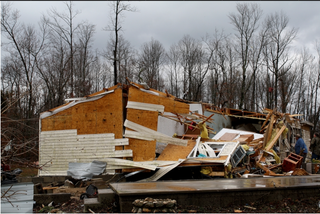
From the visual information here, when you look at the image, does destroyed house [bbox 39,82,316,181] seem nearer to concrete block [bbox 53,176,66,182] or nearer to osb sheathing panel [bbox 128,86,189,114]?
osb sheathing panel [bbox 128,86,189,114]

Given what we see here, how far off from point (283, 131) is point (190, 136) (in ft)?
18.7

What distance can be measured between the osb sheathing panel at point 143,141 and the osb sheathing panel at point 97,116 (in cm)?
56

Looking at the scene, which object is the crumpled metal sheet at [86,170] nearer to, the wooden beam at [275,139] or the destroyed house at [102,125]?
the destroyed house at [102,125]

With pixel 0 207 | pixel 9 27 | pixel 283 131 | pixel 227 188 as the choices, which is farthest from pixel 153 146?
pixel 9 27

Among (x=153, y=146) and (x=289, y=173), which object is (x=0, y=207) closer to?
(x=153, y=146)

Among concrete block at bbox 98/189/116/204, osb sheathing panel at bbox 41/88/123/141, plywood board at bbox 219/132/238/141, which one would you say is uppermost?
osb sheathing panel at bbox 41/88/123/141

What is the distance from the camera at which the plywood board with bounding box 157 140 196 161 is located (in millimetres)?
11050

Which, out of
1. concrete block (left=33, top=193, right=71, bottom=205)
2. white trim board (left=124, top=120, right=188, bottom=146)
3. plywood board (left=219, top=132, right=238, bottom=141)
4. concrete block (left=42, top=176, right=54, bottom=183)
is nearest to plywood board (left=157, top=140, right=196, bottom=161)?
white trim board (left=124, top=120, right=188, bottom=146)

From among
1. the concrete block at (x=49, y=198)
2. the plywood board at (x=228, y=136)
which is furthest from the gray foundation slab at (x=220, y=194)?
the plywood board at (x=228, y=136)

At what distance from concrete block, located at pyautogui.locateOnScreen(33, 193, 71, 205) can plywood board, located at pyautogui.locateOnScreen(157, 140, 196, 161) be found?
13.8 feet

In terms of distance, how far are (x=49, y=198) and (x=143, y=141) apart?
14.4 feet

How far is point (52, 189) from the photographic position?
33.2ft

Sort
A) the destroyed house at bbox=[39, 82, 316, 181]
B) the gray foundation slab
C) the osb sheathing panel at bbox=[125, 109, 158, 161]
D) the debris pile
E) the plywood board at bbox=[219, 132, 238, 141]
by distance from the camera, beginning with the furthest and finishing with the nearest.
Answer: the plywood board at bbox=[219, 132, 238, 141] → the osb sheathing panel at bbox=[125, 109, 158, 161] → the destroyed house at bbox=[39, 82, 316, 181] → the gray foundation slab → the debris pile

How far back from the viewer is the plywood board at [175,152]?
11.1 meters
